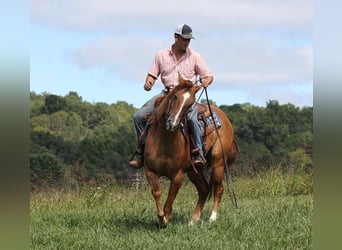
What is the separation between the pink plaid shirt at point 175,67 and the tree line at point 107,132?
3386 centimetres

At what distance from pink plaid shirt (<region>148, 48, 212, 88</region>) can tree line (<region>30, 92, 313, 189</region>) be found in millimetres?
33856

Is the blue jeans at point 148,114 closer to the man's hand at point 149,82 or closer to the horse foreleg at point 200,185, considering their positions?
the man's hand at point 149,82

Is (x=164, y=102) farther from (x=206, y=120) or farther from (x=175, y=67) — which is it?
(x=206, y=120)

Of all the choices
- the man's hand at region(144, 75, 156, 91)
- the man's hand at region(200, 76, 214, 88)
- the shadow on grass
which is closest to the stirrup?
the shadow on grass

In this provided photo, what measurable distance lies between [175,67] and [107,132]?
57.0m

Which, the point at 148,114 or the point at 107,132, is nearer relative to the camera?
the point at 148,114

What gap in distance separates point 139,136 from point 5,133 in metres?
6.27

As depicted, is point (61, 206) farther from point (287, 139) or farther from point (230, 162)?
point (287, 139)

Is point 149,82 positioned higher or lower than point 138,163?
higher

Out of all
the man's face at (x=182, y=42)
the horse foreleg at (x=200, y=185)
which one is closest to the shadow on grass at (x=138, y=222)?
the horse foreleg at (x=200, y=185)

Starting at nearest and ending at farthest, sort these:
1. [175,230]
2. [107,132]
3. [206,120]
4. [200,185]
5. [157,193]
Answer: [175,230], [157,193], [206,120], [200,185], [107,132]

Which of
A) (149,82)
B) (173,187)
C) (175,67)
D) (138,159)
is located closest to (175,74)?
(175,67)

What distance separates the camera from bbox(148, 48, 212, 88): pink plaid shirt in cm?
805

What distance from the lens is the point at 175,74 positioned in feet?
26.4
